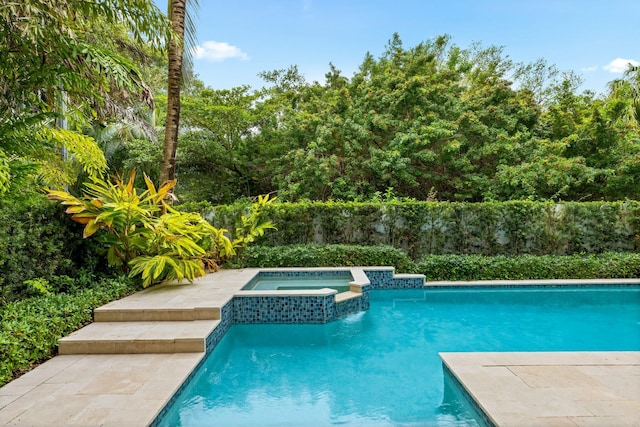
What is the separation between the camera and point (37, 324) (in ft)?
13.0

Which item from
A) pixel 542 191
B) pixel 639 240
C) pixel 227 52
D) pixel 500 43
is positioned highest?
pixel 500 43

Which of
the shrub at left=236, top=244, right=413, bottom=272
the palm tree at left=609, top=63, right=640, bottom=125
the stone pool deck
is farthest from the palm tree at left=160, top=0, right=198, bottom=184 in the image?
the palm tree at left=609, top=63, right=640, bottom=125

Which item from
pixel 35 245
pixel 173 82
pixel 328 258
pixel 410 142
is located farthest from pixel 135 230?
pixel 410 142

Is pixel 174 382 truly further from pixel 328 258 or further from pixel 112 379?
pixel 328 258

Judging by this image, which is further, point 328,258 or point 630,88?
point 630,88

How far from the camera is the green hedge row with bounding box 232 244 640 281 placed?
8586 millimetres

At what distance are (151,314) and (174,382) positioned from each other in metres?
1.91

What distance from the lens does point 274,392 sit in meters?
3.69

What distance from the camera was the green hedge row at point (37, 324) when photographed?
11.3 ft

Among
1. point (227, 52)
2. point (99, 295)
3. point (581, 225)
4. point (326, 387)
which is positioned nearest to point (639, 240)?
point (581, 225)

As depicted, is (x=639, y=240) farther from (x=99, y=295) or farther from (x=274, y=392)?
(x=99, y=295)

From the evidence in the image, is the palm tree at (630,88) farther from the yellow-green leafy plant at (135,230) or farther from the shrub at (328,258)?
the yellow-green leafy plant at (135,230)

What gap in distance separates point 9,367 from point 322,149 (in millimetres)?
9609

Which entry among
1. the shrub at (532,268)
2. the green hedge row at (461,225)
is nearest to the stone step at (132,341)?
the green hedge row at (461,225)
